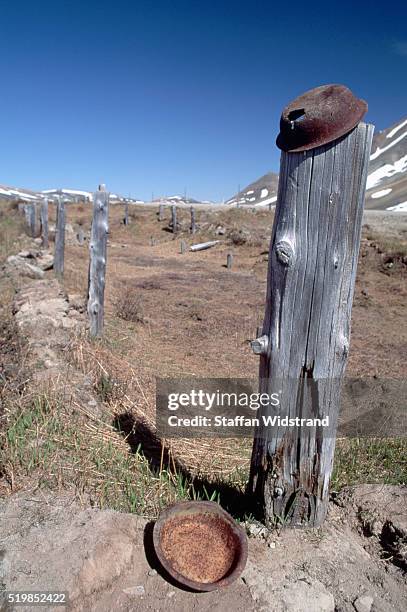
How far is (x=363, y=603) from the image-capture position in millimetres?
1884

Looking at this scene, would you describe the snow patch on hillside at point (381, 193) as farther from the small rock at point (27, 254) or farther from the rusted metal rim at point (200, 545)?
the rusted metal rim at point (200, 545)

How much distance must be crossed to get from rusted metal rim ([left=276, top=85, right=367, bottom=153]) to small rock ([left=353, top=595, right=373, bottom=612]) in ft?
6.15

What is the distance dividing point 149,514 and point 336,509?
99 cm

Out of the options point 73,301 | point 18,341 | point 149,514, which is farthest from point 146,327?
point 149,514

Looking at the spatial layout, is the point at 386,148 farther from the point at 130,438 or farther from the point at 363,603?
the point at 363,603

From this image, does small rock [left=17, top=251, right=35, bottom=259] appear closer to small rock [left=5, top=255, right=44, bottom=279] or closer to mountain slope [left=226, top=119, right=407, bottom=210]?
small rock [left=5, top=255, right=44, bottom=279]

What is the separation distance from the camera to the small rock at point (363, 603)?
1.86 m

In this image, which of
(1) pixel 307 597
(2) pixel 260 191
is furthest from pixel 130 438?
(2) pixel 260 191

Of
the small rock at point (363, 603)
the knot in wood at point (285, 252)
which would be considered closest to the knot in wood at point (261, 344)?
the knot in wood at point (285, 252)

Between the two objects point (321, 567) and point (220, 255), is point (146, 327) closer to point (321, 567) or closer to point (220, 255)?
point (321, 567)

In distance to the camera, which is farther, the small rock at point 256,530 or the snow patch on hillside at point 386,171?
the snow patch on hillside at point 386,171

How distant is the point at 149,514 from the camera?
7.58 feet

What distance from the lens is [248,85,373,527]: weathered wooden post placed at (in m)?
1.85

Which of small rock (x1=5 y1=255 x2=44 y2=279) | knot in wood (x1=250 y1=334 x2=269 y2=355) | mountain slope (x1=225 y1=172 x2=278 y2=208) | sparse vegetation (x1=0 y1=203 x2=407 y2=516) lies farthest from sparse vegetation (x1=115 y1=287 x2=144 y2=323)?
mountain slope (x1=225 y1=172 x2=278 y2=208)
